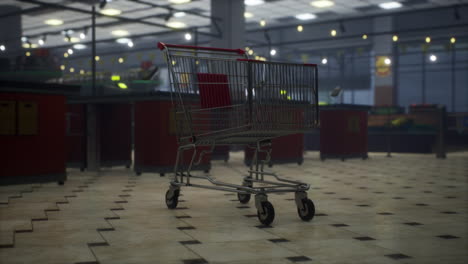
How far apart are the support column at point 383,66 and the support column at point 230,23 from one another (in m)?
8.50

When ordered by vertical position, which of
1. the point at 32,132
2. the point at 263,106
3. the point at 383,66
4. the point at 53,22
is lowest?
the point at 32,132

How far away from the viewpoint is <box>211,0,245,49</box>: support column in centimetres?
1490

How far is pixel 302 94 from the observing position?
378 cm

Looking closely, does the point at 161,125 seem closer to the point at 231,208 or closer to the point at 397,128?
the point at 231,208

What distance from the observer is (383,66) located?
21531mm

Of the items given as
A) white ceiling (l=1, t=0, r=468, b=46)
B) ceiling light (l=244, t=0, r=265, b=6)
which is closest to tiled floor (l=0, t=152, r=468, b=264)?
white ceiling (l=1, t=0, r=468, b=46)

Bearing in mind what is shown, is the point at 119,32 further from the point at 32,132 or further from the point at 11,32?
the point at 32,132

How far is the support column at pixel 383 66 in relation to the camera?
21812 millimetres

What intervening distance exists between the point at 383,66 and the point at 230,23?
891 cm

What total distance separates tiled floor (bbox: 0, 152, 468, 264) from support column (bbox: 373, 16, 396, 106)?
16.7 meters

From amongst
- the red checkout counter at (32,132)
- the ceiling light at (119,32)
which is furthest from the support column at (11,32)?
the red checkout counter at (32,132)

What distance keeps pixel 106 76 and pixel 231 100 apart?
38.2ft

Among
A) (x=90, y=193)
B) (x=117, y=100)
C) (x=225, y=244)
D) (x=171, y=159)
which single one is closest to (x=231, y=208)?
(x=225, y=244)

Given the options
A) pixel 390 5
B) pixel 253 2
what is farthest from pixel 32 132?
pixel 390 5
